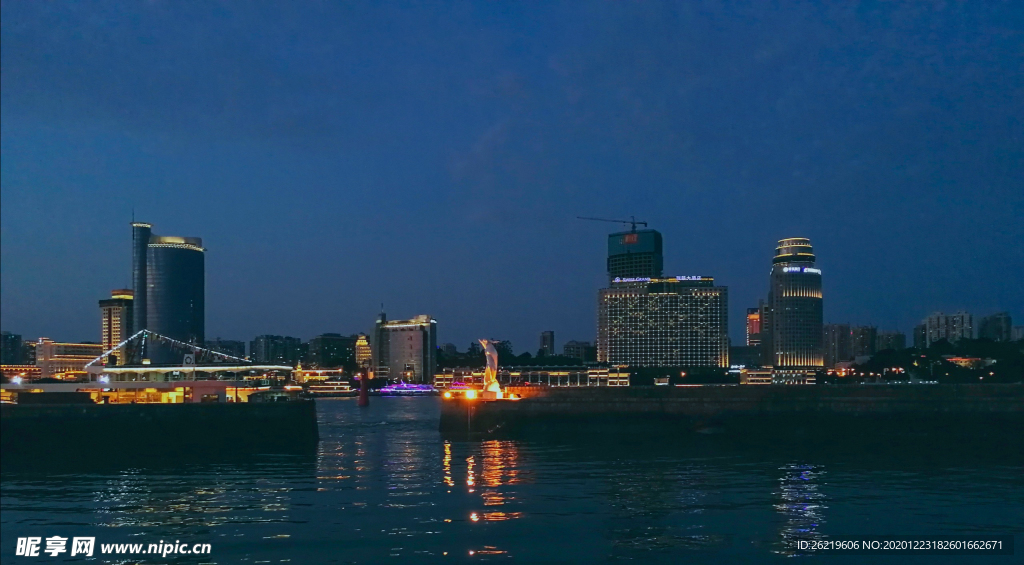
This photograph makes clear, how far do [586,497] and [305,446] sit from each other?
80.6 feet

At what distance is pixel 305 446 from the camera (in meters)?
48.9

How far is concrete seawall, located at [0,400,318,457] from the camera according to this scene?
43.4 m

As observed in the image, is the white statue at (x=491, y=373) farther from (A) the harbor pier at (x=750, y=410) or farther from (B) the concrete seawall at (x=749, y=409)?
(B) the concrete seawall at (x=749, y=409)

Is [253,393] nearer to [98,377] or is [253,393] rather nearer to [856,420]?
[98,377]

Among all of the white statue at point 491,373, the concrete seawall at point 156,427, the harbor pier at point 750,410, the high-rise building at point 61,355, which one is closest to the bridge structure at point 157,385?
the concrete seawall at point 156,427

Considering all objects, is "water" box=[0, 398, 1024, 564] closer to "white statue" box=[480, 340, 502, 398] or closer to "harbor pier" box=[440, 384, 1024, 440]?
"harbor pier" box=[440, 384, 1024, 440]

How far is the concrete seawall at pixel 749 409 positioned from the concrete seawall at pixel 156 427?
11657 mm

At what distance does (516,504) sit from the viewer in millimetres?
27125

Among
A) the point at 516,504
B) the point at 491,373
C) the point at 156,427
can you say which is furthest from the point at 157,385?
the point at 516,504

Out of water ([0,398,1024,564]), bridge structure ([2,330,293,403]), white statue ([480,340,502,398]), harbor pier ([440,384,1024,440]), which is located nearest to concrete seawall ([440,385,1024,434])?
harbor pier ([440,384,1024,440])

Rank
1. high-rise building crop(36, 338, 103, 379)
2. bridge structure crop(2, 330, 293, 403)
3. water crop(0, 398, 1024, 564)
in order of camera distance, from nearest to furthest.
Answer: water crop(0, 398, 1024, 564)
bridge structure crop(2, 330, 293, 403)
high-rise building crop(36, 338, 103, 379)

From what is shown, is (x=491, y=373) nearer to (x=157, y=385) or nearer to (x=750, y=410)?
(x=750, y=410)

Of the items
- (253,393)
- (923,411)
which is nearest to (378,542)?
(253,393)

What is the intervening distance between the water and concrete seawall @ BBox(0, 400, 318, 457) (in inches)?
140
